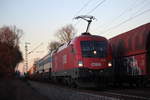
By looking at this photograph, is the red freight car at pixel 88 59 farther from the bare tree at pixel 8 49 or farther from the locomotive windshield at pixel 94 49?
the bare tree at pixel 8 49

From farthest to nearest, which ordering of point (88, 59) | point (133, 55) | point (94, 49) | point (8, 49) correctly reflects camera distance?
point (8, 49), point (133, 55), point (94, 49), point (88, 59)

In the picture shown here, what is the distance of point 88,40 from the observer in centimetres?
1739

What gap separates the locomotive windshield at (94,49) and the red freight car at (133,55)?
1937 mm

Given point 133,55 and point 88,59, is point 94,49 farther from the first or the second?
point 133,55

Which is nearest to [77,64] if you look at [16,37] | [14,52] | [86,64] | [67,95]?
[86,64]

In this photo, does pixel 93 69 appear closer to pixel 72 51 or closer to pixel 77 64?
pixel 77 64

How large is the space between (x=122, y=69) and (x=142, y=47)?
12.0ft

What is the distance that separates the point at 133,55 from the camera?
1759cm

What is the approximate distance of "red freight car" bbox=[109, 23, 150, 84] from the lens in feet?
52.3

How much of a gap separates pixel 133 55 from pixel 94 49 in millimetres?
2623

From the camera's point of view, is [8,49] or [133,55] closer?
[133,55]

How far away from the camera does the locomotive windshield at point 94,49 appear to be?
16.8 metres

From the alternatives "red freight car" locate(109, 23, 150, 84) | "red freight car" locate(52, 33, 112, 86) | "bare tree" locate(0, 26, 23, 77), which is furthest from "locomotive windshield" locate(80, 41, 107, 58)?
"bare tree" locate(0, 26, 23, 77)

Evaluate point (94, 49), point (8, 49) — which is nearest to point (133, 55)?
point (94, 49)
